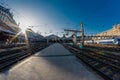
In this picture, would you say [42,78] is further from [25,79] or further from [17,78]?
[17,78]

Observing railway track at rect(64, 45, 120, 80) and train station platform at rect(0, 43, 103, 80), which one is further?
railway track at rect(64, 45, 120, 80)

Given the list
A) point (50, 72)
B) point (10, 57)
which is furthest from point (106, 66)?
point (10, 57)

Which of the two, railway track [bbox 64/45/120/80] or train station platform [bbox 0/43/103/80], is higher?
A: train station platform [bbox 0/43/103/80]

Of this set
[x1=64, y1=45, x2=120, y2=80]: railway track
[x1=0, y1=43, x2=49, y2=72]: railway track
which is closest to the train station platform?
[x1=64, y1=45, x2=120, y2=80]: railway track

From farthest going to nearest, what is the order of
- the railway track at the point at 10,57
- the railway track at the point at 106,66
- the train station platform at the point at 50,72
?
1. the railway track at the point at 10,57
2. the railway track at the point at 106,66
3. the train station platform at the point at 50,72

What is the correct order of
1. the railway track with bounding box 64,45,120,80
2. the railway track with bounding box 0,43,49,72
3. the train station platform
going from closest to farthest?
the train station platform
the railway track with bounding box 64,45,120,80
the railway track with bounding box 0,43,49,72

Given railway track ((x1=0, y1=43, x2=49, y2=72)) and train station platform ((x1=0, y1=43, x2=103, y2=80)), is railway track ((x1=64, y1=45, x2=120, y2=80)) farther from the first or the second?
railway track ((x1=0, y1=43, x2=49, y2=72))

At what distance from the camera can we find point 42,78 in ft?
23.1

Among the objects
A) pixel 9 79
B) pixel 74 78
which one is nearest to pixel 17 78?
pixel 9 79

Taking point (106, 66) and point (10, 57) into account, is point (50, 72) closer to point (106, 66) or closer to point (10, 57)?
point (106, 66)

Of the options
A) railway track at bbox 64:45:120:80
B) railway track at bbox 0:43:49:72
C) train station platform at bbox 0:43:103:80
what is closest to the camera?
train station platform at bbox 0:43:103:80

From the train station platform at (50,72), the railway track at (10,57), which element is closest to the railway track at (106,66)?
the train station platform at (50,72)

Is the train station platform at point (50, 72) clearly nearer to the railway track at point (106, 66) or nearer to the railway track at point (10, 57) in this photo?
the railway track at point (106, 66)

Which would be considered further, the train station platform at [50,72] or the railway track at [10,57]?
the railway track at [10,57]
